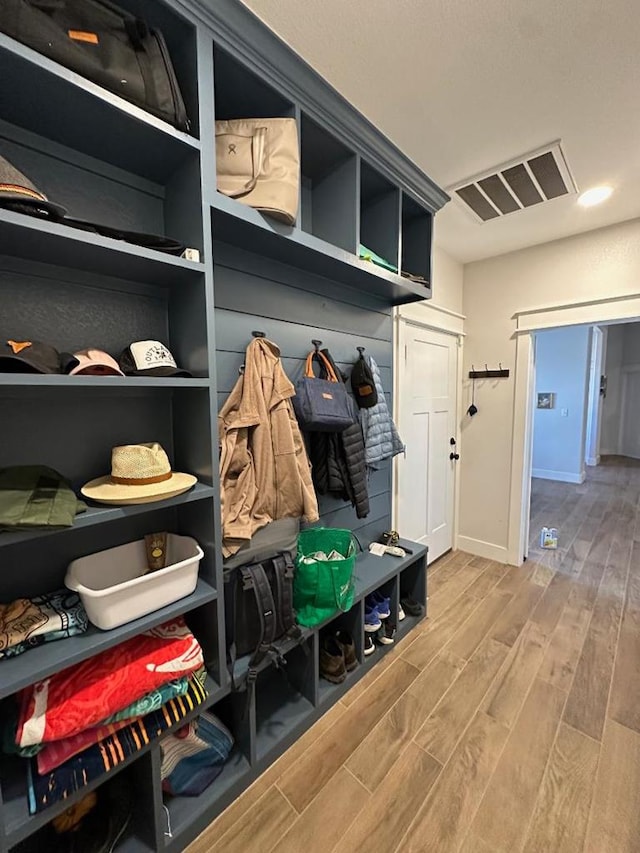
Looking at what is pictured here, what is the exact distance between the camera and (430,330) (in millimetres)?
2740

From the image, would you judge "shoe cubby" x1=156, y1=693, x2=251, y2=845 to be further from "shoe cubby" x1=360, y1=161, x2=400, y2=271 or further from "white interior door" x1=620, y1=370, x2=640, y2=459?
"white interior door" x1=620, y1=370, x2=640, y2=459

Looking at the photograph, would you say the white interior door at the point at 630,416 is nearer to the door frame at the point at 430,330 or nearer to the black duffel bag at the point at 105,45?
the door frame at the point at 430,330

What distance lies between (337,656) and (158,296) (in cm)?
179

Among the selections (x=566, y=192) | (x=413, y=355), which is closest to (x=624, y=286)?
(x=566, y=192)

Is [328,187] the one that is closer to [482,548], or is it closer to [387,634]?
[387,634]

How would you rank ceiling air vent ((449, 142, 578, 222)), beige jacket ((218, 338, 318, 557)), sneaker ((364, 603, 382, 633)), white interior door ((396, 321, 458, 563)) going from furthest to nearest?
white interior door ((396, 321, 458, 563)) → sneaker ((364, 603, 382, 633)) → ceiling air vent ((449, 142, 578, 222)) → beige jacket ((218, 338, 318, 557))

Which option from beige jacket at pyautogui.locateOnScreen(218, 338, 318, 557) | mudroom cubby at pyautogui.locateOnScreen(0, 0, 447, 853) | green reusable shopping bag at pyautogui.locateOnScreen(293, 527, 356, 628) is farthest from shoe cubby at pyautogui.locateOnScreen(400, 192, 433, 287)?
green reusable shopping bag at pyautogui.locateOnScreen(293, 527, 356, 628)

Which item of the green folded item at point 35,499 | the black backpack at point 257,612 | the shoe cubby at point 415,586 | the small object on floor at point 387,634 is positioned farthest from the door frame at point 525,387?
the green folded item at point 35,499

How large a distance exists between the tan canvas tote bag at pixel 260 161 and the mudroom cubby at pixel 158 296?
8 centimetres

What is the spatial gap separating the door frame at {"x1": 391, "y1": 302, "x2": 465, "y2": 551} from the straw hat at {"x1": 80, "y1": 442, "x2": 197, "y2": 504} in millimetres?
1685

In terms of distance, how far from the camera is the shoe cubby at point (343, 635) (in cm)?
165

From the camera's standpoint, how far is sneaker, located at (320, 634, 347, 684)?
1.67 meters

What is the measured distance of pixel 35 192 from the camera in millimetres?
796

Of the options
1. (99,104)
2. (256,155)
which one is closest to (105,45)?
(99,104)
